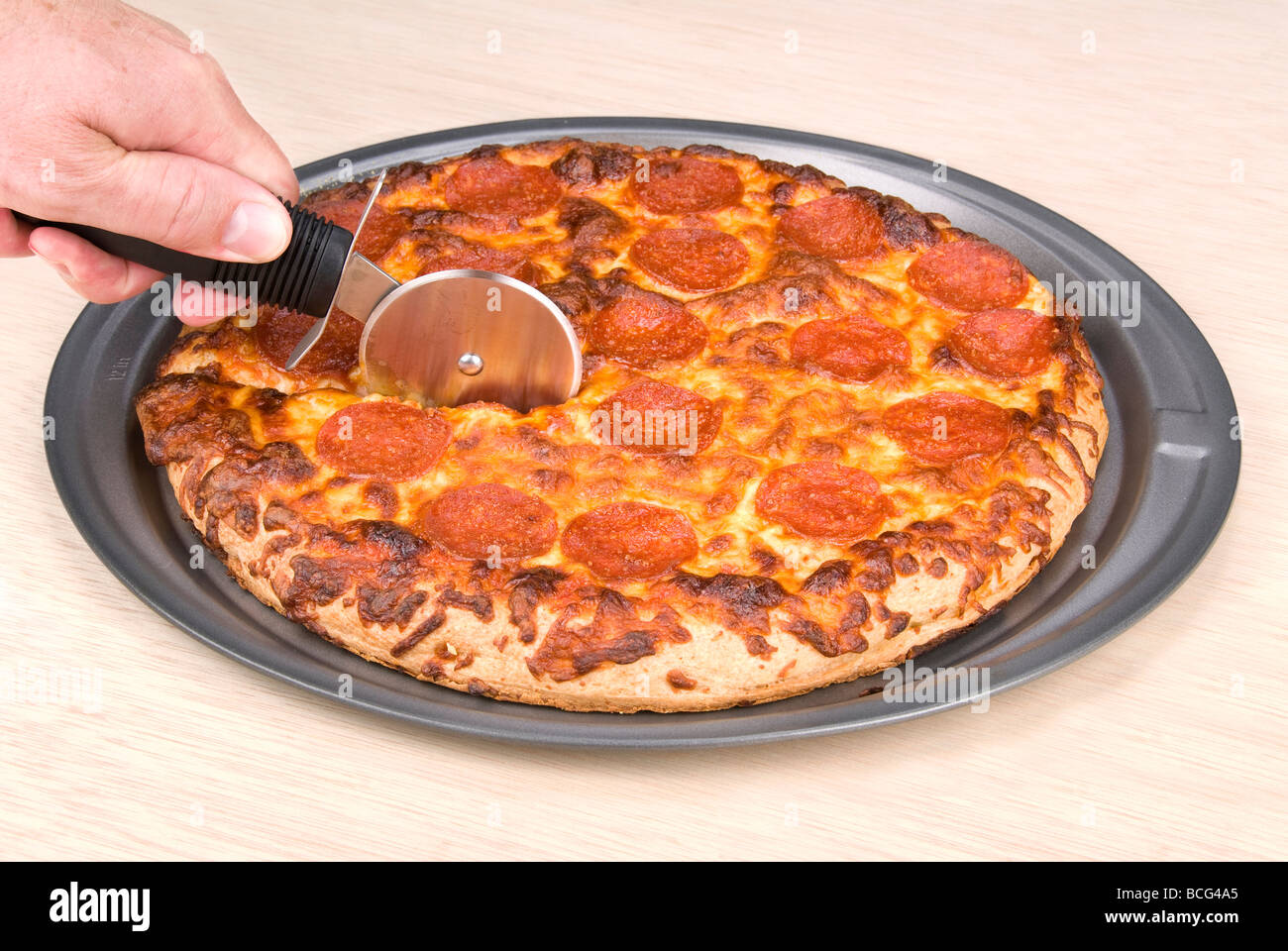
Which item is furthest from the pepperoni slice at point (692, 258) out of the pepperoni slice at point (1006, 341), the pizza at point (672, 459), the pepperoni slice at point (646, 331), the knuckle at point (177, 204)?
the knuckle at point (177, 204)

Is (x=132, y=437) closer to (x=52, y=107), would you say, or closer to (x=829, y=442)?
(x=52, y=107)

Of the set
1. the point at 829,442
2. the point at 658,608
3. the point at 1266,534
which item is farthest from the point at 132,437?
the point at 1266,534

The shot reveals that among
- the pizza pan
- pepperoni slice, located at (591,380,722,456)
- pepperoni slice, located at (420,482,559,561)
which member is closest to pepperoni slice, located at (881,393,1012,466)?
the pizza pan

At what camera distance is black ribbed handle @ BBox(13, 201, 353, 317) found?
2787 mm

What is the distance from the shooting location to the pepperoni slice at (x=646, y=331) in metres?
3.31

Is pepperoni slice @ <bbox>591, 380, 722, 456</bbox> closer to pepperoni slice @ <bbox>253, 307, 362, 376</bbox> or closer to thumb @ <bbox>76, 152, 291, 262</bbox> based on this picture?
pepperoni slice @ <bbox>253, 307, 362, 376</bbox>

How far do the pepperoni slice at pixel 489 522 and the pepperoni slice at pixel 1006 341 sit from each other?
1.16m

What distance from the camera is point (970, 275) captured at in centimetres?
359

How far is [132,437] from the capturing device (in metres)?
3.20

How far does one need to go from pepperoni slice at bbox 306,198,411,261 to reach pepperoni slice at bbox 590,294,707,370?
2.20 feet

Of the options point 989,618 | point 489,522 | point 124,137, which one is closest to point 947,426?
point 989,618

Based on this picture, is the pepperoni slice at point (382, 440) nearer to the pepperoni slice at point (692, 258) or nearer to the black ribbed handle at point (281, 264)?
the black ribbed handle at point (281, 264)

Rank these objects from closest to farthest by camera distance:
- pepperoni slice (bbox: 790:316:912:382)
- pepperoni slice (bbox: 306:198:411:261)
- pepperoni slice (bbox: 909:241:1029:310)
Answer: pepperoni slice (bbox: 790:316:912:382) < pepperoni slice (bbox: 909:241:1029:310) < pepperoni slice (bbox: 306:198:411:261)

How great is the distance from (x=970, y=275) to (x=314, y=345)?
1.66 m
